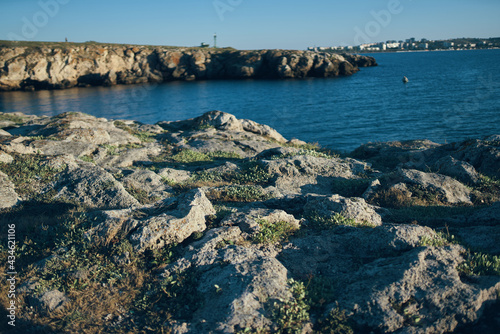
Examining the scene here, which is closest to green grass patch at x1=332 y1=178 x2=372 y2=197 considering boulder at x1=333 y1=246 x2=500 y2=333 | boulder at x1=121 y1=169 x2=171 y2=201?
boulder at x1=333 y1=246 x2=500 y2=333

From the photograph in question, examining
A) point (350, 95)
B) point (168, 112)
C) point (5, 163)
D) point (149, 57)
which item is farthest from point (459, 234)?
point (149, 57)

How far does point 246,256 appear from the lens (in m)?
7.23

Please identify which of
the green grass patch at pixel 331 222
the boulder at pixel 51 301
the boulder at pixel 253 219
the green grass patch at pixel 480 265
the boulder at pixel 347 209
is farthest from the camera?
the boulder at pixel 347 209

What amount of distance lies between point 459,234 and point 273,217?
4.84 meters

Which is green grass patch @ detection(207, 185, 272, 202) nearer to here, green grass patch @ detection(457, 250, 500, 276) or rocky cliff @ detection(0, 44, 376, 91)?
green grass patch @ detection(457, 250, 500, 276)

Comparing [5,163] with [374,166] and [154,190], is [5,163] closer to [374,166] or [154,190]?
[154,190]

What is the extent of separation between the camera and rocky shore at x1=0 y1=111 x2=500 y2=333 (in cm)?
572

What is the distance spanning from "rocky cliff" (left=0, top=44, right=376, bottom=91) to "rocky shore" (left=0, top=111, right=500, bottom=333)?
110927 millimetres

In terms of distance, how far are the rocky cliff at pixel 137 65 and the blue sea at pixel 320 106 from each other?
890 cm

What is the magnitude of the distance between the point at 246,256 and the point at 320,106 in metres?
66.9

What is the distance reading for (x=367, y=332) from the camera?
5516mm

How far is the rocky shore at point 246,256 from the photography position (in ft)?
18.8

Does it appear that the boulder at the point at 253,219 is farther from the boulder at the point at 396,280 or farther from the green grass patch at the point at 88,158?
the green grass patch at the point at 88,158

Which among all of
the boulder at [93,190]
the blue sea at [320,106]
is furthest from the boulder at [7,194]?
the blue sea at [320,106]
